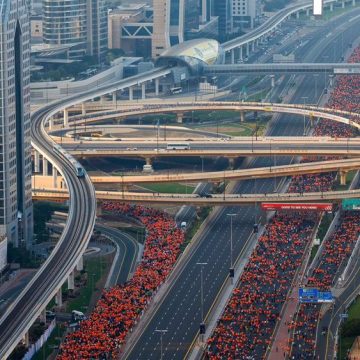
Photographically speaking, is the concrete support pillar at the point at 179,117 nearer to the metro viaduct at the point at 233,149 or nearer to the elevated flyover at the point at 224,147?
the elevated flyover at the point at 224,147

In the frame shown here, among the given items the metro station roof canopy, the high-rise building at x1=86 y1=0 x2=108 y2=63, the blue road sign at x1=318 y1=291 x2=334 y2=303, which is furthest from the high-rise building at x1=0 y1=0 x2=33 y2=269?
the high-rise building at x1=86 y1=0 x2=108 y2=63

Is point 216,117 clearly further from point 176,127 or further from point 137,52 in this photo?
point 137,52

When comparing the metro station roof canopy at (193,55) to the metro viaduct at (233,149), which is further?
the metro station roof canopy at (193,55)

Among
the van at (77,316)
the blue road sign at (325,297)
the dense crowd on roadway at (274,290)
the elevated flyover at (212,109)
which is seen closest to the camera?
the dense crowd on roadway at (274,290)

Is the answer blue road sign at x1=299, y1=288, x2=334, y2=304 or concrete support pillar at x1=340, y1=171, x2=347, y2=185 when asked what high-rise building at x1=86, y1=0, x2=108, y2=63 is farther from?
blue road sign at x1=299, y1=288, x2=334, y2=304

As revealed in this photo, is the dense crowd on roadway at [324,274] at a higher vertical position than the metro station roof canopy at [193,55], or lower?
lower

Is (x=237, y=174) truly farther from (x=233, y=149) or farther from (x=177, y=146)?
(x=177, y=146)

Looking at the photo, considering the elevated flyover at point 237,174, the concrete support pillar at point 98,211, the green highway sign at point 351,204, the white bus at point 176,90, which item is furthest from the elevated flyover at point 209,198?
the white bus at point 176,90
